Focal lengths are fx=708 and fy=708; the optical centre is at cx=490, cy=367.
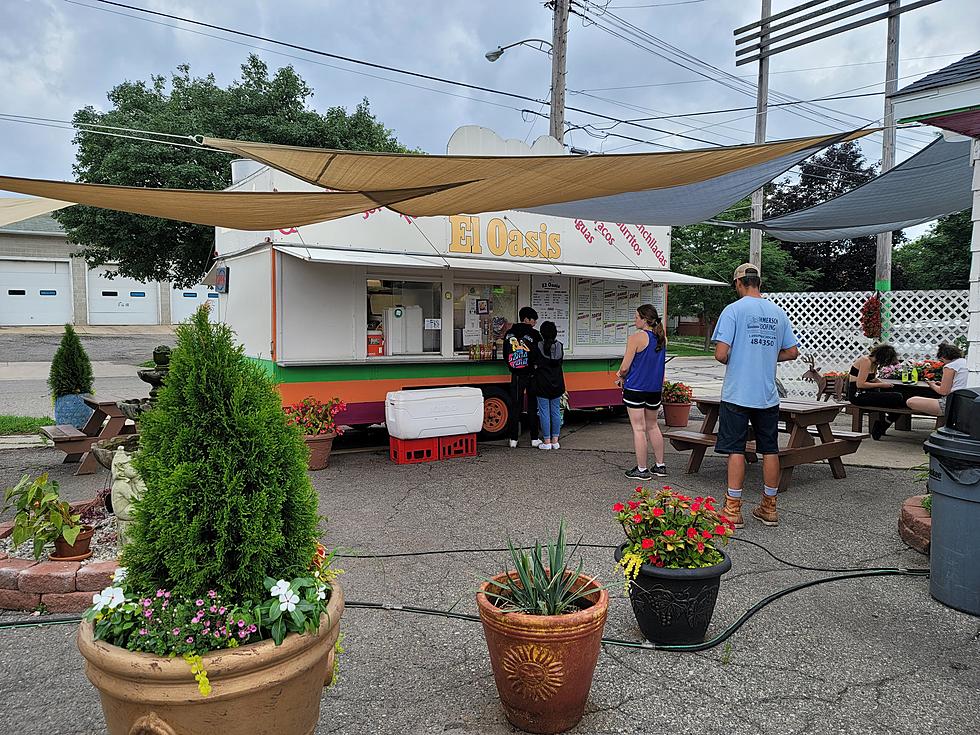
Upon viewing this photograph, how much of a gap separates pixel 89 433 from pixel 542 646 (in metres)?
6.79

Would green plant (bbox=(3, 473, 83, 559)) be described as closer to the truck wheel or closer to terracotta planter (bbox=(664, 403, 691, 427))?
the truck wheel

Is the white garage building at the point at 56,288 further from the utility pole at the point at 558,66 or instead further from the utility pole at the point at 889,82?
the utility pole at the point at 889,82

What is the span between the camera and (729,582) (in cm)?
422

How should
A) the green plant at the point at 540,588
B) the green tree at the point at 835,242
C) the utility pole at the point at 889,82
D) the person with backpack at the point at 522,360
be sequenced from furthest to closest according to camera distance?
the green tree at the point at 835,242 → the utility pole at the point at 889,82 → the person with backpack at the point at 522,360 → the green plant at the point at 540,588

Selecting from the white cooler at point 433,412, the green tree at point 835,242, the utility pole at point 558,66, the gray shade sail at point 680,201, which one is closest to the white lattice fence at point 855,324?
the utility pole at point 558,66

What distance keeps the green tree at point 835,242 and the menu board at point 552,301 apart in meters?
21.6

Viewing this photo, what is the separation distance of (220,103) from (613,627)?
15852mm

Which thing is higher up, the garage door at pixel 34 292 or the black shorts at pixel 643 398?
the garage door at pixel 34 292

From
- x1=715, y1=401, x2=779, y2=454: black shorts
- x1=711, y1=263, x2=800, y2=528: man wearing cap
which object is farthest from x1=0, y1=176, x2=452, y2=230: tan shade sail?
x1=715, y1=401, x2=779, y2=454: black shorts

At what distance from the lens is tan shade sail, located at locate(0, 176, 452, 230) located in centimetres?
510

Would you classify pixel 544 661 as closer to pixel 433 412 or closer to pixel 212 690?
pixel 212 690

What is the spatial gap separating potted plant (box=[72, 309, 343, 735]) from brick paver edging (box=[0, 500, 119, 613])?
66.5 inches

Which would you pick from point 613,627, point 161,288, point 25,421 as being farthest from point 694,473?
point 161,288

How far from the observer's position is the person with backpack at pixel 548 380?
809 centimetres
